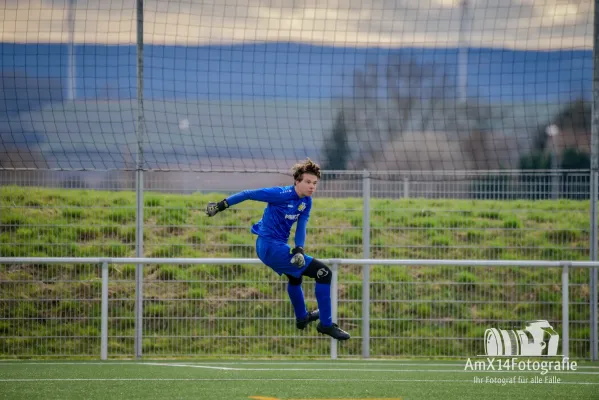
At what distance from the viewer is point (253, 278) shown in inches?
606

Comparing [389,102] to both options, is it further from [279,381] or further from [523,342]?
[279,381]

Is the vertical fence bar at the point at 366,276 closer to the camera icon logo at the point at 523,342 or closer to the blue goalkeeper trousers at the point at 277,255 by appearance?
the camera icon logo at the point at 523,342

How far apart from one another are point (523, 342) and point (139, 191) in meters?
5.74

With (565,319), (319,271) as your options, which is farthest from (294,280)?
(565,319)

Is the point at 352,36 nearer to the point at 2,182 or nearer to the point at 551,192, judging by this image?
the point at 551,192

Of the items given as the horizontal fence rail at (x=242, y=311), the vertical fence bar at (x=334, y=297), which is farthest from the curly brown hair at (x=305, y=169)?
the vertical fence bar at (x=334, y=297)

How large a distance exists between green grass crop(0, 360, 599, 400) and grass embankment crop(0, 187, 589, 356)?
1284 mm

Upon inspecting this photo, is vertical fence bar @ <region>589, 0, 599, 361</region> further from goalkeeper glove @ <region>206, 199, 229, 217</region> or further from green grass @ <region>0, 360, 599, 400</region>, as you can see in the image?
goalkeeper glove @ <region>206, 199, 229, 217</region>

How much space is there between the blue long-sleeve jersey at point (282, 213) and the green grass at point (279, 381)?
161 cm

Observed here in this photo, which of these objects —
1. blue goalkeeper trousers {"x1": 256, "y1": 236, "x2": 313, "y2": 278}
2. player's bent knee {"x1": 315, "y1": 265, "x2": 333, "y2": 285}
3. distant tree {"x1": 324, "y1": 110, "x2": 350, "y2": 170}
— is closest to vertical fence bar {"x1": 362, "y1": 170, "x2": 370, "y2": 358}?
distant tree {"x1": 324, "y1": 110, "x2": 350, "y2": 170}

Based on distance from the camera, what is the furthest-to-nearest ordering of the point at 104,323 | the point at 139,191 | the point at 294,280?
the point at 139,191
the point at 104,323
the point at 294,280

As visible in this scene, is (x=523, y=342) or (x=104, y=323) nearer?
(x=523, y=342)

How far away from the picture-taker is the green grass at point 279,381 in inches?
388

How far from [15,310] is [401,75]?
22.3 ft
